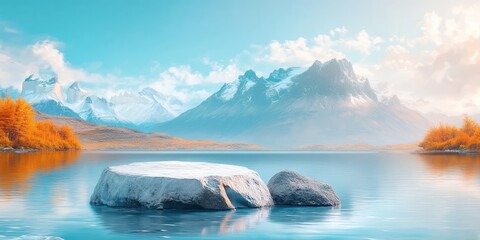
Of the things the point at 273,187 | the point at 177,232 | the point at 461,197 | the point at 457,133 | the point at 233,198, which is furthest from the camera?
the point at 457,133

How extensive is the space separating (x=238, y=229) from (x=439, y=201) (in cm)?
1469

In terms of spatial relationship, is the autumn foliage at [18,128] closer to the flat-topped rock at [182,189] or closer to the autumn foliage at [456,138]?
the autumn foliage at [456,138]

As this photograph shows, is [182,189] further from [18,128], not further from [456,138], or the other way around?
[456,138]

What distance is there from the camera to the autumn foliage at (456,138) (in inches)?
6348

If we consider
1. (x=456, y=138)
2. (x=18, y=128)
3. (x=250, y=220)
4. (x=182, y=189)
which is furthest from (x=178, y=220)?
(x=456, y=138)

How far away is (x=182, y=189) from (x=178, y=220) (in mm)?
3278

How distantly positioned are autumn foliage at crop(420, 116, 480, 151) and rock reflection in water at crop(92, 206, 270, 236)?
487ft

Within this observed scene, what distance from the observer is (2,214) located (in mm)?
23594

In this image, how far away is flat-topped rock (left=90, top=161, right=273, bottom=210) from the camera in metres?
25.6

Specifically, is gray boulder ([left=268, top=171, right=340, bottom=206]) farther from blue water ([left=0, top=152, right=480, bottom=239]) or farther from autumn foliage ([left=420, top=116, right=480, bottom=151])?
autumn foliage ([left=420, top=116, right=480, bottom=151])

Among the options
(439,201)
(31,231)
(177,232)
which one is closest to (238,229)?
(177,232)

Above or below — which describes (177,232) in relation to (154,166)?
below

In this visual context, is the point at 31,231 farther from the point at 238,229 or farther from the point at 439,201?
the point at 439,201

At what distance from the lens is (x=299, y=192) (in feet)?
94.6
